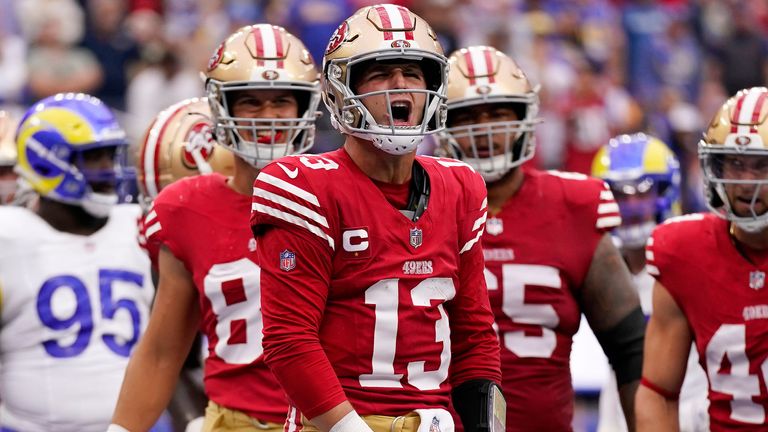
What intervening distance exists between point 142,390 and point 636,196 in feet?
9.12

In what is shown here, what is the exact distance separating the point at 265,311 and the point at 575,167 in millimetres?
8291

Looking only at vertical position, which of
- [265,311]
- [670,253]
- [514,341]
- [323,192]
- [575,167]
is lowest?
[575,167]

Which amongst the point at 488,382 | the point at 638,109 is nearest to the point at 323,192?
the point at 488,382

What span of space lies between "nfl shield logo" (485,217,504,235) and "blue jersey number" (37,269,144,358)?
4.42 ft

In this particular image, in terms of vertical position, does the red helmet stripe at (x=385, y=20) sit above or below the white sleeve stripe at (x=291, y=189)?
above

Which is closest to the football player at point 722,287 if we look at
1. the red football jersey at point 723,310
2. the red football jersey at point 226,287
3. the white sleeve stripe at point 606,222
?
the red football jersey at point 723,310

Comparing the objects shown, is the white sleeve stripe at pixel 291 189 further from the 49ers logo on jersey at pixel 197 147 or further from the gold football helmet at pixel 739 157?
the 49ers logo on jersey at pixel 197 147

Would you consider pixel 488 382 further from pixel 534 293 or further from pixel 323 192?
pixel 534 293

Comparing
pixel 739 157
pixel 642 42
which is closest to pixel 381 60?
pixel 739 157

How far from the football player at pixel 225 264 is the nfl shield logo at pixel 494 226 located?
2.26ft

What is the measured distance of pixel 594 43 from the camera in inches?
486

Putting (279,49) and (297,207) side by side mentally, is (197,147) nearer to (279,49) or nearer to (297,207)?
(279,49)

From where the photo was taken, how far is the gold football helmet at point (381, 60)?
3.15 m

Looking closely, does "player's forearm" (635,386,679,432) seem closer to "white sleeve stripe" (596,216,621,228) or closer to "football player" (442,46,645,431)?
"football player" (442,46,645,431)
